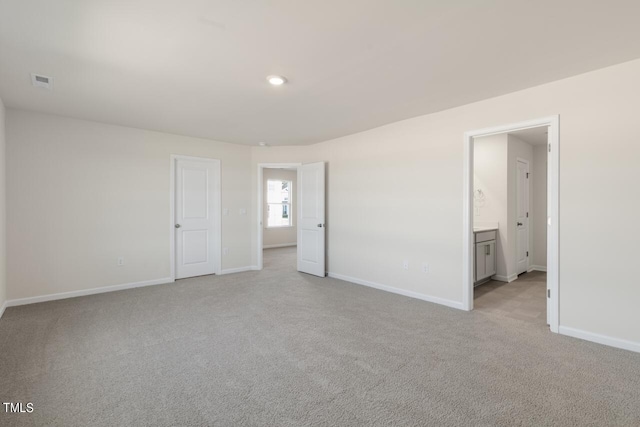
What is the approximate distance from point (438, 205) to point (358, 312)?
168cm

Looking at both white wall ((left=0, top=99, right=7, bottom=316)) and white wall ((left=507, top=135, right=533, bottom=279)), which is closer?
white wall ((left=0, top=99, right=7, bottom=316))

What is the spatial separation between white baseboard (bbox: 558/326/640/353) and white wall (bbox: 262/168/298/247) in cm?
694

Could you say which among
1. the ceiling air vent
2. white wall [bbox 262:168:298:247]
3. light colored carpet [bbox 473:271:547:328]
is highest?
the ceiling air vent

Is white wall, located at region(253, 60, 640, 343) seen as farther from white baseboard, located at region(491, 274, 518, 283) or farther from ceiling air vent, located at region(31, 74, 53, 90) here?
ceiling air vent, located at region(31, 74, 53, 90)

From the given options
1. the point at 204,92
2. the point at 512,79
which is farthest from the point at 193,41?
the point at 512,79

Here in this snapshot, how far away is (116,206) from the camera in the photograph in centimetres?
457

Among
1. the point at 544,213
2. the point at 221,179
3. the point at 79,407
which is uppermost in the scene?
the point at 221,179

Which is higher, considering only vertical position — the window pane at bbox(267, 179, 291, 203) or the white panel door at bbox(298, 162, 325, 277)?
the window pane at bbox(267, 179, 291, 203)

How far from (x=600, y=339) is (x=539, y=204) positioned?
4.12m

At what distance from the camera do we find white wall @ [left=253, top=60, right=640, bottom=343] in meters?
2.68

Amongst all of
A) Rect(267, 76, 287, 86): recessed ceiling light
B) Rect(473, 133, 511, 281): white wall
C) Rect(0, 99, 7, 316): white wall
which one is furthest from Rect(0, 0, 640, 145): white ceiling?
Rect(473, 133, 511, 281): white wall

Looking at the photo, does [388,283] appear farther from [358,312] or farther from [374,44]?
[374,44]

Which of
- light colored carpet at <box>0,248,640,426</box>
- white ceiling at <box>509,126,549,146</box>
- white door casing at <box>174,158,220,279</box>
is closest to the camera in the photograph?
light colored carpet at <box>0,248,640,426</box>

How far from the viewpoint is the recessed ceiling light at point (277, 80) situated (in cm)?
288
